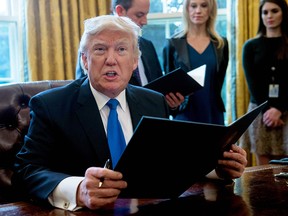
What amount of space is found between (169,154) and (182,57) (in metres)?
2.34

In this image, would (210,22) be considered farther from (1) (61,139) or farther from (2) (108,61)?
(1) (61,139)

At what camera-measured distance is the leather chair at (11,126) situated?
5.27 feet

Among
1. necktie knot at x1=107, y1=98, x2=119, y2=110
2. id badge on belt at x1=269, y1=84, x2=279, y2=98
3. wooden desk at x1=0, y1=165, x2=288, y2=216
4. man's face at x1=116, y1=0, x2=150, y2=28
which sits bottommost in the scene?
id badge on belt at x1=269, y1=84, x2=279, y2=98

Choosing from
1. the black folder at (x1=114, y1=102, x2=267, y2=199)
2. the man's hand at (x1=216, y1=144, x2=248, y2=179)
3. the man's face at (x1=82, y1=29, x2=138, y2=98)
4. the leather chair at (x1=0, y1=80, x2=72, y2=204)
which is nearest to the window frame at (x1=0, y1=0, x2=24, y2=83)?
the leather chair at (x1=0, y1=80, x2=72, y2=204)

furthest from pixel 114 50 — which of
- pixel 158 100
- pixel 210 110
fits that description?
pixel 210 110

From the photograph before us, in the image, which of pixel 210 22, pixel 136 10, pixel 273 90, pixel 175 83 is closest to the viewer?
pixel 175 83

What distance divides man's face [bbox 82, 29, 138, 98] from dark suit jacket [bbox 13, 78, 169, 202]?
0.20ft

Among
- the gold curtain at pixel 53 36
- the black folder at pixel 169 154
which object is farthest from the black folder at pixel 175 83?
the gold curtain at pixel 53 36

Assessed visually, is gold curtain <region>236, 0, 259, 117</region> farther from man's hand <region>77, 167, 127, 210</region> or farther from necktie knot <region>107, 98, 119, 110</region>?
man's hand <region>77, 167, 127, 210</region>

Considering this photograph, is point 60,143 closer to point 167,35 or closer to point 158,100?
point 158,100

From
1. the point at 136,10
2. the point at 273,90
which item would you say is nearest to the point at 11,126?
the point at 136,10

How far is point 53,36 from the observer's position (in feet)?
11.9

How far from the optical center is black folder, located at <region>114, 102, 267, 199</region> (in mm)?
1079

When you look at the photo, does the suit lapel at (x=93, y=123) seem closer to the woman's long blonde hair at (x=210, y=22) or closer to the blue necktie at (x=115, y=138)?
the blue necktie at (x=115, y=138)
